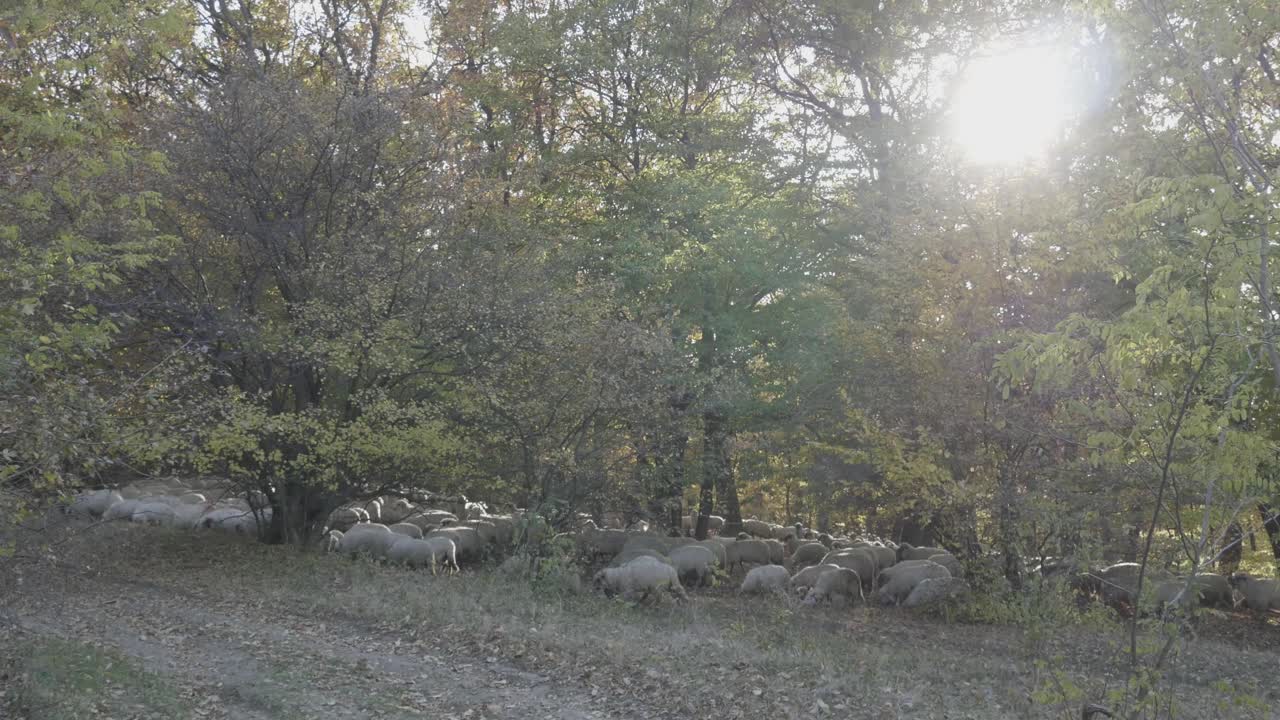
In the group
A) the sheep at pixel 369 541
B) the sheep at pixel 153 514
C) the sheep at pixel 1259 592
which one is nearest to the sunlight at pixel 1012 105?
the sheep at pixel 1259 592

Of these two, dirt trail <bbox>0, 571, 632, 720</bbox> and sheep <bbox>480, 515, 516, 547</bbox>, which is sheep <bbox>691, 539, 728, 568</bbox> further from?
dirt trail <bbox>0, 571, 632, 720</bbox>

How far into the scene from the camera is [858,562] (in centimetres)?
2217

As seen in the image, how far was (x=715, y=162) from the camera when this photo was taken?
27016mm

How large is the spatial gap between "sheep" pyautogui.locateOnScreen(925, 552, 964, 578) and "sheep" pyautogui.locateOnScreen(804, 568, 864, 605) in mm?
1778

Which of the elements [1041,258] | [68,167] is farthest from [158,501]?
[1041,258]

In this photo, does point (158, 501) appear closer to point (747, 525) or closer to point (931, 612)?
point (747, 525)

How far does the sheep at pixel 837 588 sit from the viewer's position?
1945 cm

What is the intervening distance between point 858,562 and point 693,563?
12.4 ft

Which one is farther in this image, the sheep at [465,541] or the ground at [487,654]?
the sheep at [465,541]

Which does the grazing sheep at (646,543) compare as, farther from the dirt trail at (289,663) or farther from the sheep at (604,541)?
the dirt trail at (289,663)

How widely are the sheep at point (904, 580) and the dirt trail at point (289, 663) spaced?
1049cm

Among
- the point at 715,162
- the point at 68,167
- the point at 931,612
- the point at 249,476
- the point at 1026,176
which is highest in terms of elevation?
the point at 715,162

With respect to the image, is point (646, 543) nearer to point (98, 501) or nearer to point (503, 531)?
point (503, 531)

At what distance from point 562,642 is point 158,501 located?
17.7 meters
